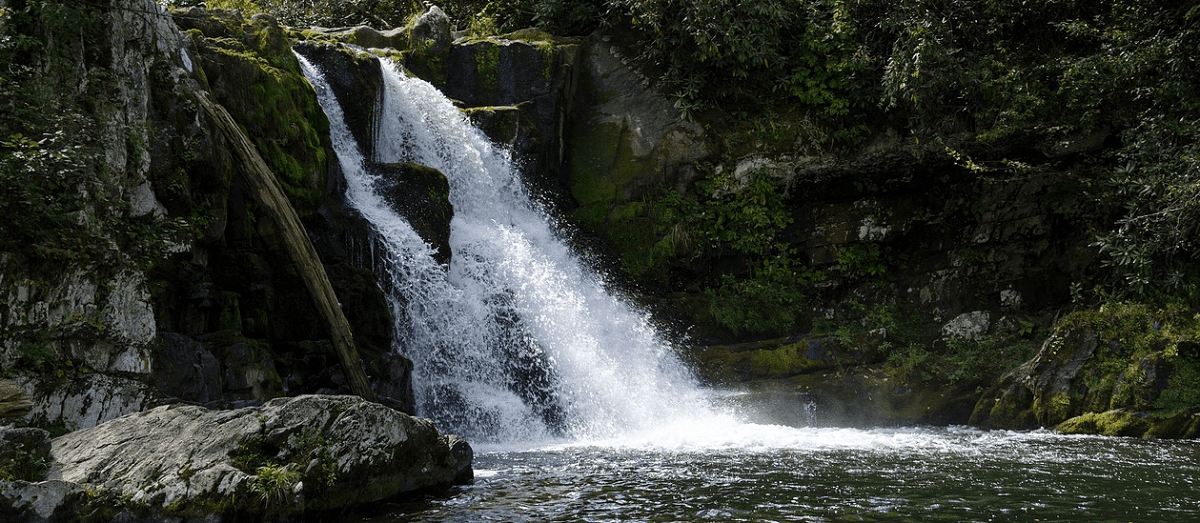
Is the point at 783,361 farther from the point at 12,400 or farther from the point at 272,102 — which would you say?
the point at 12,400

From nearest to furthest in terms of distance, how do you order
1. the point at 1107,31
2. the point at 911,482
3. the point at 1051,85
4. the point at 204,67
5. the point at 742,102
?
the point at 911,482
the point at 204,67
the point at 1107,31
the point at 1051,85
the point at 742,102

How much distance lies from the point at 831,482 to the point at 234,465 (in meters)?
4.69

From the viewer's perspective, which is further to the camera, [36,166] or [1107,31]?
[1107,31]

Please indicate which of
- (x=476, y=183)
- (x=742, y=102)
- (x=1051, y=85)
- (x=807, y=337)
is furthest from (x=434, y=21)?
(x=1051, y=85)

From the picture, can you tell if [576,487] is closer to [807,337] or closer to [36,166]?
[36,166]

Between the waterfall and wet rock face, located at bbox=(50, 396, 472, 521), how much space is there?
14.0 feet

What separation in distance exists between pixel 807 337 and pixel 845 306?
1.90m

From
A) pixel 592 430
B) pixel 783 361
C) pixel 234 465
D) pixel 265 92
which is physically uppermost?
pixel 265 92

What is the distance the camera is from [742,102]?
625 inches

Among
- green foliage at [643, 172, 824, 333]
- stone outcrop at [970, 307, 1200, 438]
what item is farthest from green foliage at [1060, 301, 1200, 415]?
green foliage at [643, 172, 824, 333]

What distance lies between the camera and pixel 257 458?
5469 millimetres

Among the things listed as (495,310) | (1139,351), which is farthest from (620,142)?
(1139,351)

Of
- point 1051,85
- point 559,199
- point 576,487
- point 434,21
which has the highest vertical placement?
point 434,21

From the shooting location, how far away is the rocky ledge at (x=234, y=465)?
484 cm
